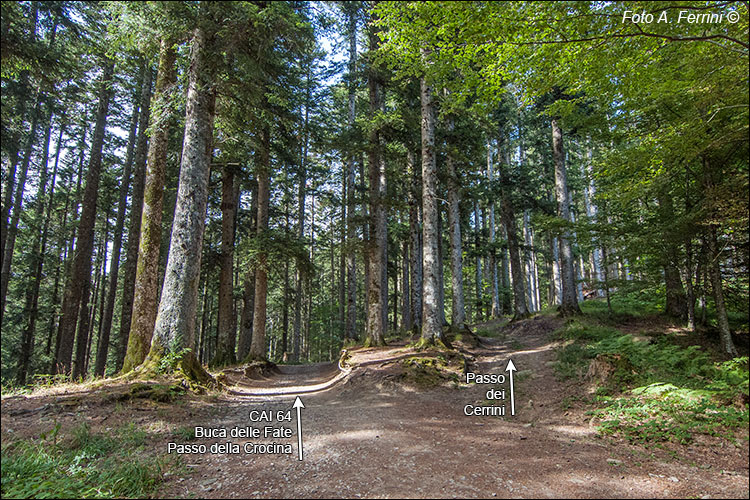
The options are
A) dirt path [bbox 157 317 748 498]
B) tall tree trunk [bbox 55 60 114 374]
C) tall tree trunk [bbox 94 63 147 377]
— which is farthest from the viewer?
tall tree trunk [bbox 94 63 147 377]

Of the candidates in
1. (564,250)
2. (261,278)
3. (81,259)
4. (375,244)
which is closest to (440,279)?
(375,244)

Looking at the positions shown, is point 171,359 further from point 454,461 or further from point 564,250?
point 564,250

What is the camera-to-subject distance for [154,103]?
9109 millimetres

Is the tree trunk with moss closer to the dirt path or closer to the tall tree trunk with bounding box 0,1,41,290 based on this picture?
the dirt path

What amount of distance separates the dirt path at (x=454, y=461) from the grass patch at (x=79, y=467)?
0.38 metres

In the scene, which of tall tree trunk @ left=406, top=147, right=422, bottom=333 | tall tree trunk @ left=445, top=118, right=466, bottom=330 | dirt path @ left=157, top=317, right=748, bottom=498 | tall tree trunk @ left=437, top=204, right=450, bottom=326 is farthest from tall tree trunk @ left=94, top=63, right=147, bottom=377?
tall tree trunk @ left=437, top=204, right=450, bottom=326

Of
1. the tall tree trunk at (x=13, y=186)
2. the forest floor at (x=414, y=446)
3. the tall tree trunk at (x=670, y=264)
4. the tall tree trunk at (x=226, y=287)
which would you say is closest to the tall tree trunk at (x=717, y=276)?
the tall tree trunk at (x=670, y=264)

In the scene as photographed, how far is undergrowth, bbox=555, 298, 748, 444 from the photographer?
15.1 ft

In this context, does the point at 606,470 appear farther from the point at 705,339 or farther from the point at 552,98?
the point at 552,98

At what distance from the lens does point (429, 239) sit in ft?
35.3

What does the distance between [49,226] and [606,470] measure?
91.0 ft

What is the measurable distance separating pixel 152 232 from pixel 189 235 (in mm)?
1504

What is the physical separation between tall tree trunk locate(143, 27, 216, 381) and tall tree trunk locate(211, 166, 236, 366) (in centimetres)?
515

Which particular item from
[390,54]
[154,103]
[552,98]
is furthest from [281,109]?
[552,98]
